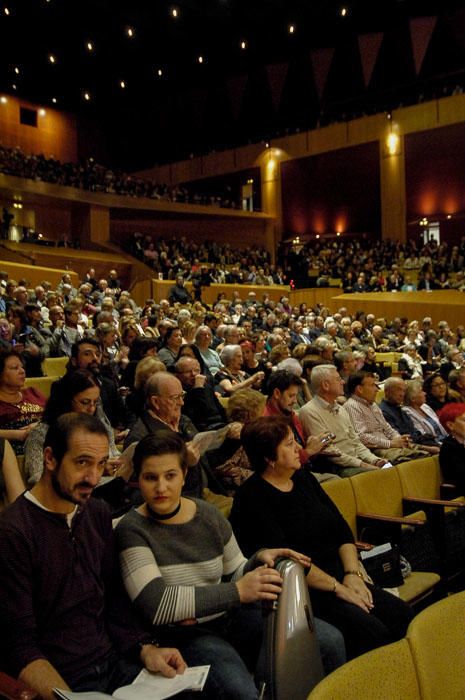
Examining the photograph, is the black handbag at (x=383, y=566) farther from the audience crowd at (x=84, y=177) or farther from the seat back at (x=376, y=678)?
the audience crowd at (x=84, y=177)

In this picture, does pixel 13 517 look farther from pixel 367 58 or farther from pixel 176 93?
pixel 176 93

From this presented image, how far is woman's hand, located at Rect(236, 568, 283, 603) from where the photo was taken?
146 cm

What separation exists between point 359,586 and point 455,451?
1397 millimetres

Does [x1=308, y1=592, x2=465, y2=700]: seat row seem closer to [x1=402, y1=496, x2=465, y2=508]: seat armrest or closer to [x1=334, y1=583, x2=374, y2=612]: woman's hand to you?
[x1=334, y1=583, x2=374, y2=612]: woman's hand

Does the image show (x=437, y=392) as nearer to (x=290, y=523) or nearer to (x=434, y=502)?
(x=434, y=502)

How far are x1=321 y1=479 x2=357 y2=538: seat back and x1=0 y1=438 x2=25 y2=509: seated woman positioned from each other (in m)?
1.14

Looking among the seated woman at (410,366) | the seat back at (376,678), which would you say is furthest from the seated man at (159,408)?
the seated woman at (410,366)

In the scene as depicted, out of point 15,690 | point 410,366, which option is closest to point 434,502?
point 15,690

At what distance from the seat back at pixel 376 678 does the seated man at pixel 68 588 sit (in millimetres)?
418

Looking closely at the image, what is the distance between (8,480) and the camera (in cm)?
202

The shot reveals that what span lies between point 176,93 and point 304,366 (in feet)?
55.3

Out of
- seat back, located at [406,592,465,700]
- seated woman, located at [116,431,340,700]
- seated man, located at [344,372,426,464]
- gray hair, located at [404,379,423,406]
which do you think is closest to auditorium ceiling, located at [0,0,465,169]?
gray hair, located at [404,379,423,406]

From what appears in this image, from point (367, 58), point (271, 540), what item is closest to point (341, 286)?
point (367, 58)

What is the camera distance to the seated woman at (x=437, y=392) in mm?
4484
